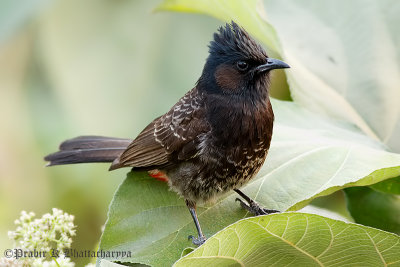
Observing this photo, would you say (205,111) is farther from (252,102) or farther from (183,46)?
(183,46)

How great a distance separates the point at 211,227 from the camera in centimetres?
261

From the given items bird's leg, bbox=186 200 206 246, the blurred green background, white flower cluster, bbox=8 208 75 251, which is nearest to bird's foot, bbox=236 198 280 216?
bird's leg, bbox=186 200 206 246

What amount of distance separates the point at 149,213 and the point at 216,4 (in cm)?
100

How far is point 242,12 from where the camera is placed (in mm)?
2900

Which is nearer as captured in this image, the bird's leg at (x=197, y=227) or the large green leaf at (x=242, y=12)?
the bird's leg at (x=197, y=227)

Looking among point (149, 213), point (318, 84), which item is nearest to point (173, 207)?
point (149, 213)

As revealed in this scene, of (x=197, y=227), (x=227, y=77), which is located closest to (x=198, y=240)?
(x=197, y=227)

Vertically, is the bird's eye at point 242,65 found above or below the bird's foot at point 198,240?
above

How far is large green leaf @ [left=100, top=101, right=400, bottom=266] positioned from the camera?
7.70 feet

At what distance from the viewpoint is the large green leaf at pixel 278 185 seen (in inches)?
92.4

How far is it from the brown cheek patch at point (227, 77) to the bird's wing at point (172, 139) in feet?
0.43

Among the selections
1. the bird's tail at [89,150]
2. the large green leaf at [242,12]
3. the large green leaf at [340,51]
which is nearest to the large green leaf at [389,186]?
the large green leaf at [340,51]

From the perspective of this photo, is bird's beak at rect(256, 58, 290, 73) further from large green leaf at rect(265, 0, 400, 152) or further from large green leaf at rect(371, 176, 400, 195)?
large green leaf at rect(371, 176, 400, 195)

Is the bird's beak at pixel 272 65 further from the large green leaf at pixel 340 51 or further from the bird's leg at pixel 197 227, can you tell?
the bird's leg at pixel 197 227
